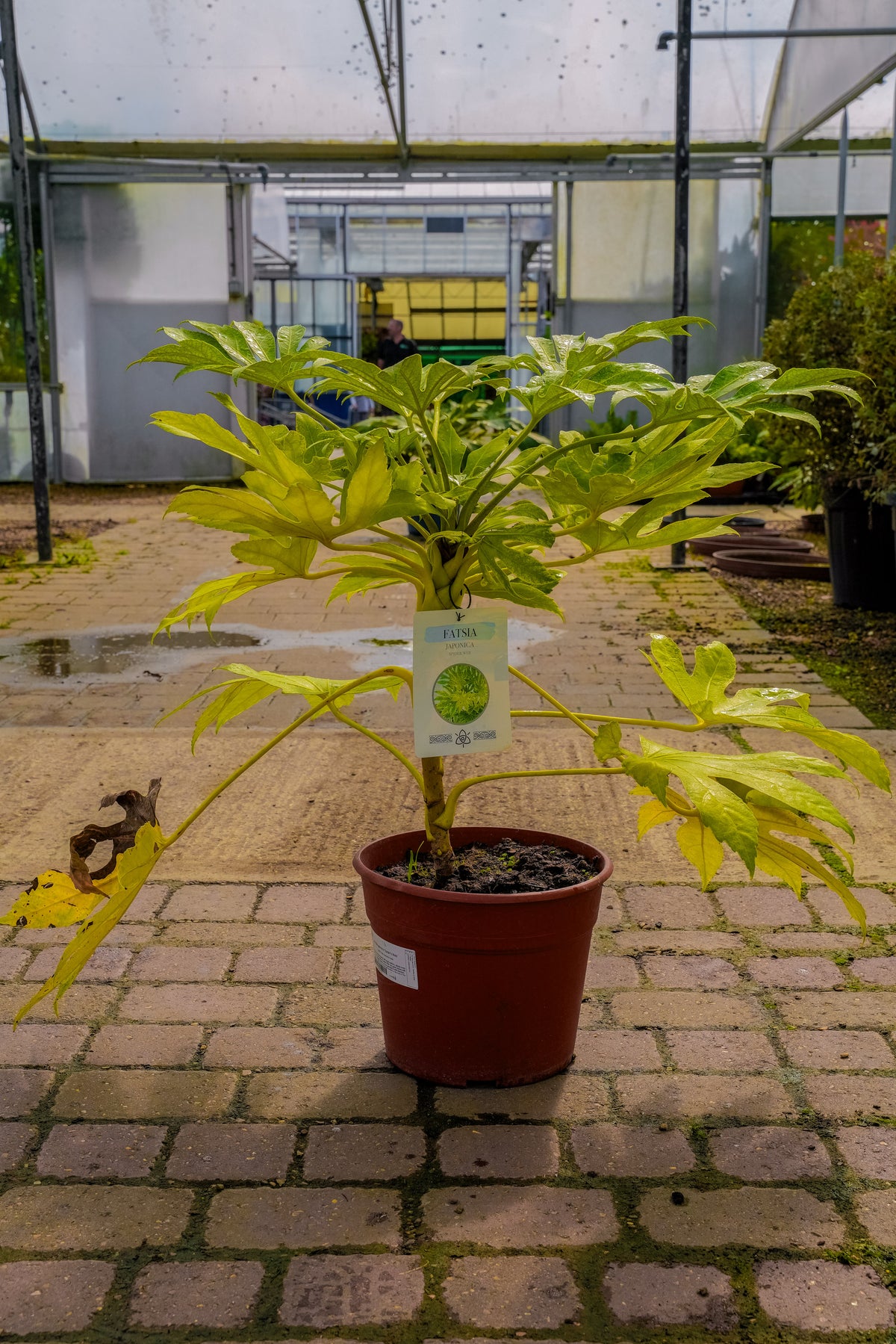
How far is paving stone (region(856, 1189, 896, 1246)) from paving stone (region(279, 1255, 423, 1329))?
0.64 meters

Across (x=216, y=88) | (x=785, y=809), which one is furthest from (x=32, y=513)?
(x=785, y=809)

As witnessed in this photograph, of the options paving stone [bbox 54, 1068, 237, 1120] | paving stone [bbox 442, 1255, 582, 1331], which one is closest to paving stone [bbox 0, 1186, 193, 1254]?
paving stone [bbox 54, 1068, 237, 1120]

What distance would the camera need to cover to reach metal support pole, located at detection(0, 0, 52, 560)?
7.48 metres

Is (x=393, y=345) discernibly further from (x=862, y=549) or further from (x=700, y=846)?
(x=700, y=846)

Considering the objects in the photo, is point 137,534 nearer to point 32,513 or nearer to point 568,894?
point 32,513

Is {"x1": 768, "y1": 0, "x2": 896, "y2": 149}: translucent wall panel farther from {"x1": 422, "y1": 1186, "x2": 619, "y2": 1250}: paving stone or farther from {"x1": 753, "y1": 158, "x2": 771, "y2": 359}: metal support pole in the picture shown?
{"x1": 422, "y1": 1186, "x2": 619, "y2": 1250}: paving stone

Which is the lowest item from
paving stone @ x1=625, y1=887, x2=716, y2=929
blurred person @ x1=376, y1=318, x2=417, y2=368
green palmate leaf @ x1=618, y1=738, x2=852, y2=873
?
paving stone @ x1=625, y1=887, x2=716, y2=929

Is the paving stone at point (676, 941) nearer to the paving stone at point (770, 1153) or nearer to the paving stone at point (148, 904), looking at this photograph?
the paving stone at point (770, 1153)

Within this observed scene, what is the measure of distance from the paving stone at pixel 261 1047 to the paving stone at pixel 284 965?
0.19 m

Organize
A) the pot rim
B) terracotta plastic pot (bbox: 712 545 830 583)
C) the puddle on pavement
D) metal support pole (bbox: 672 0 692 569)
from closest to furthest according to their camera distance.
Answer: the pot rim, the puddle on pavement, metal support pole (bbox: 672 0 692 569), terracotta plastic pot (bbox: 712 545 830 583)

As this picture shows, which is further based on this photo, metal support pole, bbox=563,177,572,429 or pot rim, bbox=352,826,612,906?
metal support pole, bbox=563,177,572,429

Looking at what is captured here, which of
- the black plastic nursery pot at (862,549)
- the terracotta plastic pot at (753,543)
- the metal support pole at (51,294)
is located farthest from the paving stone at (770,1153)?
the metal support pole at (51,294)

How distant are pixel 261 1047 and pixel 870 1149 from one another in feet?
3.42

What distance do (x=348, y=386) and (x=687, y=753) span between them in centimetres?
74
